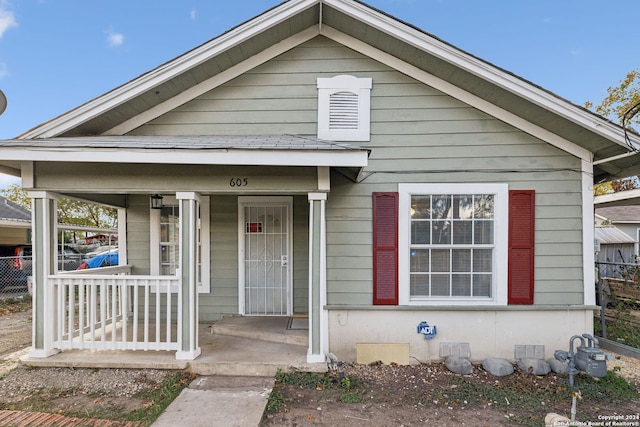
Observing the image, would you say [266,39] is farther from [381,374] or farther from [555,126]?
[381,374]

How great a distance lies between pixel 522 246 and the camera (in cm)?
434

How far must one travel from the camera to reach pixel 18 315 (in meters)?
7.10

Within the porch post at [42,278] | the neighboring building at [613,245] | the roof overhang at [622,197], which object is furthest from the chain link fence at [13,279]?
the neighboring building at [613,245]

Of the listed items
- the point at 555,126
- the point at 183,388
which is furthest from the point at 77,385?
the point at 555,126

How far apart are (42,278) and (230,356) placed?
2.43 m

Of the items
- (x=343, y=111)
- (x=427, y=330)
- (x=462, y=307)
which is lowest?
(x=427, y=330)

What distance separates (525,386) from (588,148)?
3.09 m

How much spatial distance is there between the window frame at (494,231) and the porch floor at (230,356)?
1.56 m

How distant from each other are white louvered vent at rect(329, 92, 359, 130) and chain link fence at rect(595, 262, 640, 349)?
4.25 metres

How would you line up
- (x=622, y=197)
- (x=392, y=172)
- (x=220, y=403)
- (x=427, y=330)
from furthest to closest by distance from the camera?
(x=622, y=197), (x=392, y=172), (x=427, y=330), (x=220, y=403)

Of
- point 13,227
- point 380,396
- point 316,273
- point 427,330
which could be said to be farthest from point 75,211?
point 380,396

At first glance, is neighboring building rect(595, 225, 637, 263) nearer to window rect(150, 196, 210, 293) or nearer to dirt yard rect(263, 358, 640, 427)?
dirt yard rect(263, 358, 640, 427)

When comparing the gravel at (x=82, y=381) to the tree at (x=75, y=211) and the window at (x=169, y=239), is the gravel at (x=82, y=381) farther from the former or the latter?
the tree at (x=75, y=211)

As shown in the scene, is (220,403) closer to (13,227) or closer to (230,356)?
(230,356)
